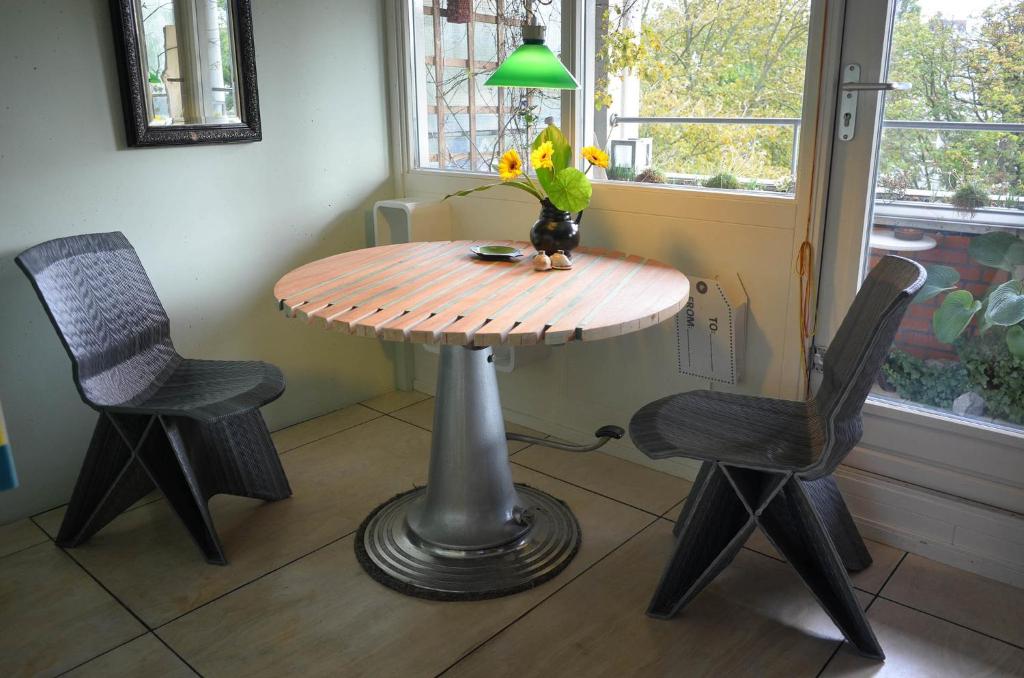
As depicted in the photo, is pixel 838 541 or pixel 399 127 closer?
pixel 838 541

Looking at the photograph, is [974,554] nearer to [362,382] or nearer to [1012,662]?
[1012,662]

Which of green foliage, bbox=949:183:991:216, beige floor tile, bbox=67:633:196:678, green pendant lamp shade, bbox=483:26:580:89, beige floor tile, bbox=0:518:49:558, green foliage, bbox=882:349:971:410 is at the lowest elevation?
beige floor tile, bbox=67:633:196:678

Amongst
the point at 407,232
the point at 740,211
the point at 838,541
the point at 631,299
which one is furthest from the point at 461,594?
the point at 407,232

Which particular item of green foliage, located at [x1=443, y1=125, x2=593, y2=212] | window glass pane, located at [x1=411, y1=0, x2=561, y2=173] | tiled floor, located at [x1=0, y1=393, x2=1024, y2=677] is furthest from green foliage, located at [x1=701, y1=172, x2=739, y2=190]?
tiled floor, located at [x1=0, y1=393, x2=1024, y2=677]

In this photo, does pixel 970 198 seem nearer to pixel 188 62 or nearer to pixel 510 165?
pixel 510 165

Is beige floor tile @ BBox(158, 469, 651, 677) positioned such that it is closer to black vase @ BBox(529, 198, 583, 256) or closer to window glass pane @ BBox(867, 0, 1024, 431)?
black vase @ BBox(529, 198, 583, 256)

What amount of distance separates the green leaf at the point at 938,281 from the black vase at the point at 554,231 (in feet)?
3.06

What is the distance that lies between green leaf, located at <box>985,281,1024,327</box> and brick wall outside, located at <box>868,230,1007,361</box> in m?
0.03

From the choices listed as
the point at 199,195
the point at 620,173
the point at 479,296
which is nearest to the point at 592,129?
the point at 620,173

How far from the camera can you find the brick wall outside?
2045 mm

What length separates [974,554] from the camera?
209 centimetres

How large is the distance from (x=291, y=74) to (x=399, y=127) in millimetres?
489

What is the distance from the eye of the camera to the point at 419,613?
6.44 feet

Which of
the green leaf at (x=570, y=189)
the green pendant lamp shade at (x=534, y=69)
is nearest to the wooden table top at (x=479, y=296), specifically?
the green leaf at (x=570, y=189)
